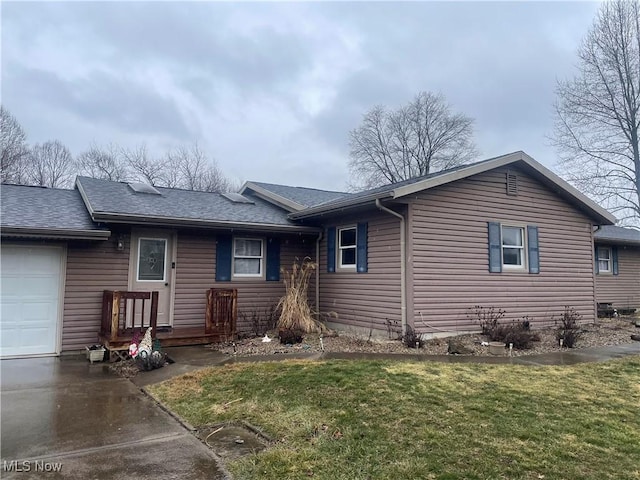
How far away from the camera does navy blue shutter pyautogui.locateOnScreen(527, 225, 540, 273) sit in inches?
391

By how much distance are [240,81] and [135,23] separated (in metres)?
9.51

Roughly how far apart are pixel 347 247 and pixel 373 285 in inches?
51.5

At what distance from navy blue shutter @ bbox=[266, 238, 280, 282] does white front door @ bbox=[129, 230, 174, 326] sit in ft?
7.51

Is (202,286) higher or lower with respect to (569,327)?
higher

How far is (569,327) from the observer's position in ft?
30.3

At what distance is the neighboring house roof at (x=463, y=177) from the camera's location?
8.15 m

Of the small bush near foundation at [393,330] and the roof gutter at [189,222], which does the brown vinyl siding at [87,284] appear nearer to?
the roof gutter at [189,222]

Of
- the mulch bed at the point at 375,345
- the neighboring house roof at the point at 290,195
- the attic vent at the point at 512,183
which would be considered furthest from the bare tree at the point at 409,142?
the mulch bed at the point at 375,345

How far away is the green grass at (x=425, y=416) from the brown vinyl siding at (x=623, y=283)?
452 inches

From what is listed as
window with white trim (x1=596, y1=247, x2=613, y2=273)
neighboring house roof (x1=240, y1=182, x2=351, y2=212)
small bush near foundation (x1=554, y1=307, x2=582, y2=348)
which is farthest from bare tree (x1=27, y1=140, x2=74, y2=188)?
window with white trim (x1=596, y1=247, x2=613, y2=273)

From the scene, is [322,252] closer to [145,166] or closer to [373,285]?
[373,285]

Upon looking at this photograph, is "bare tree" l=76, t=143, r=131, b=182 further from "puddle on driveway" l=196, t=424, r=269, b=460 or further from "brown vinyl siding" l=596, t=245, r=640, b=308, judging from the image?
"puddle on driveway" l=196, t=424, r=269, b=460

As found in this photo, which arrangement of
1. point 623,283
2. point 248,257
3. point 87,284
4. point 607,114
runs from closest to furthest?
point 87,284, point 248,257, point 623,283, point 607,114

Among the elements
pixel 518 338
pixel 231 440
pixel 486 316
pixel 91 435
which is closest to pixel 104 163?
pixel 486 316
